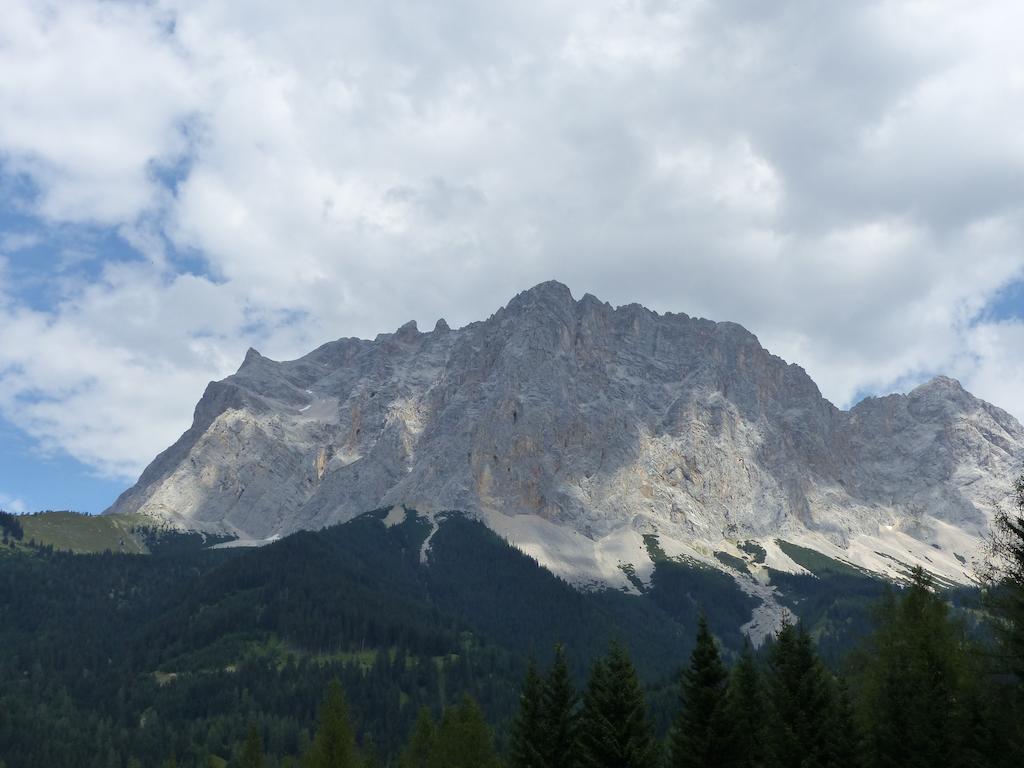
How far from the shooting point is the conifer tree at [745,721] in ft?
150

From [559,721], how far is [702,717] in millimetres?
7385

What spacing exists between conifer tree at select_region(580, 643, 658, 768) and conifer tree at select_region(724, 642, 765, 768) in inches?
147

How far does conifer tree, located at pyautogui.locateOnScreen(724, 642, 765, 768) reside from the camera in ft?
150

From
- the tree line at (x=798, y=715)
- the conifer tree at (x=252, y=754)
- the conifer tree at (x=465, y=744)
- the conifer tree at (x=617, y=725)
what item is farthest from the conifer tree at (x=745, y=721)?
the conifer tree at (x=252, y=754)

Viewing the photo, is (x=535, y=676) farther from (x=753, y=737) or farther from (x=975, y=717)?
(x=975, y=717)

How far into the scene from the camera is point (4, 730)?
184 m

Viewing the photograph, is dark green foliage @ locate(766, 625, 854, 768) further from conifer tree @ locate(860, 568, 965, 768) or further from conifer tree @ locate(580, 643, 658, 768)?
conifer tree @ locate(580, 643, 658, 768)

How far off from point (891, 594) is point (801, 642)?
1990cm

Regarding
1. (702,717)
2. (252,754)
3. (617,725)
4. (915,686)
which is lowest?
(252,754)

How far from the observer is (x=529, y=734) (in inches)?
1930

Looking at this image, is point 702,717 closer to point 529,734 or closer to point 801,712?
point 801,712

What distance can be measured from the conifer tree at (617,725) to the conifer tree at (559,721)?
3.71 ft

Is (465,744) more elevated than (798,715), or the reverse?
(798,715)

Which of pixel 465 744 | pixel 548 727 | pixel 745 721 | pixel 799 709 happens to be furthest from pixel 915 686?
pixel 465 744
